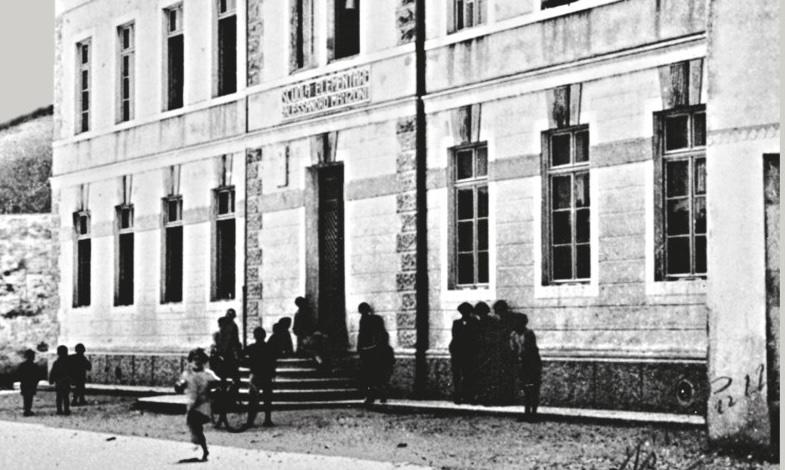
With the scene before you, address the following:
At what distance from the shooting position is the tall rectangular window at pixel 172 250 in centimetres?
2862

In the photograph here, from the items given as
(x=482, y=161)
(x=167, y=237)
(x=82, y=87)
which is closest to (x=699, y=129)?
(x=482, y=161)

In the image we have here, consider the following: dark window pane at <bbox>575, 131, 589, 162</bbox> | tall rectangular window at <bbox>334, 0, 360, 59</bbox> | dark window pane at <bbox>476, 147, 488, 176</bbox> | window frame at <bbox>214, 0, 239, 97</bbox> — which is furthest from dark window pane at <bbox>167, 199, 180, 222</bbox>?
dark window pane at <bbox>575, 131, 589, 162</bbox>

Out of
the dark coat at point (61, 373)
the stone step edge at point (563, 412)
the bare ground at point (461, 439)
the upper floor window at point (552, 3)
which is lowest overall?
the bare ground at point (461, 439)

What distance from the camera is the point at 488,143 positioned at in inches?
834

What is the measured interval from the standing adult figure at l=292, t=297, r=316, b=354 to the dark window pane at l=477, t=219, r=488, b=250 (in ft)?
12.7

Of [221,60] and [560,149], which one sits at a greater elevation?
[221,60]

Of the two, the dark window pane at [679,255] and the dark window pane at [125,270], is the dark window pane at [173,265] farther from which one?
the dark window pane at [679,255]

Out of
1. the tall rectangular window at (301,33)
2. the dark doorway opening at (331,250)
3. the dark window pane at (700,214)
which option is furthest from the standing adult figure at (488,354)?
the tall rectangular window at (301,33)

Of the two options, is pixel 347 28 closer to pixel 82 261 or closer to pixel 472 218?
pixel 472 218

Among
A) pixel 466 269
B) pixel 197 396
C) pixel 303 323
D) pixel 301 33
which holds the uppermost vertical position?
pixel 301 33

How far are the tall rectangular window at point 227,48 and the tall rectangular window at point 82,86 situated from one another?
5339 mm

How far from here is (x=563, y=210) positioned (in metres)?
20.0

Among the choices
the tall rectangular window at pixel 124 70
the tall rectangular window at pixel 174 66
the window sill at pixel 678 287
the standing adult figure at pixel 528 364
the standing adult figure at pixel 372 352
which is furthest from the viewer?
the tall rectangular window at pixel 124 70

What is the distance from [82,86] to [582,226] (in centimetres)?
1562
